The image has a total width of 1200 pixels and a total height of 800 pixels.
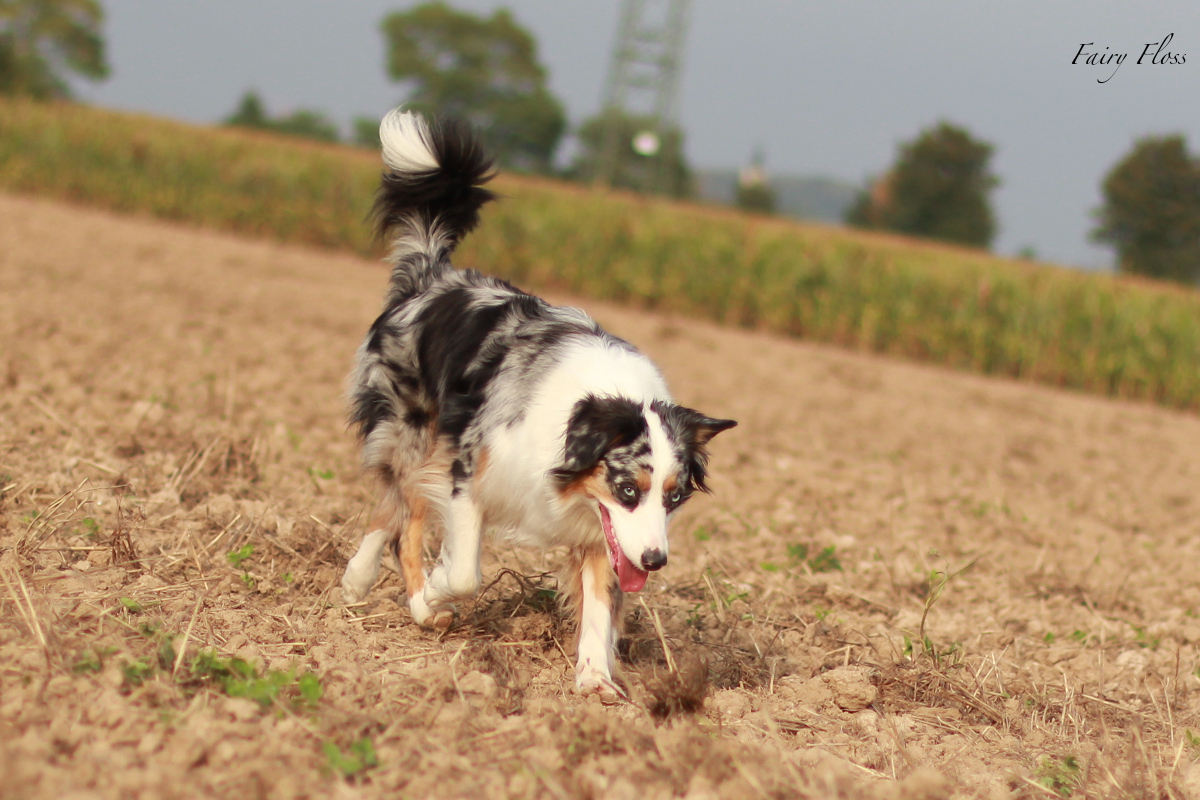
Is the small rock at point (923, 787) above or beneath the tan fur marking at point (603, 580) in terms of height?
beneath

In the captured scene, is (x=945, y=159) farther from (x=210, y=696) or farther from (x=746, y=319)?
(x=210, y=696)

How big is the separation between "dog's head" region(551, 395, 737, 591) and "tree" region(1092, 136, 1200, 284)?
1309 inches

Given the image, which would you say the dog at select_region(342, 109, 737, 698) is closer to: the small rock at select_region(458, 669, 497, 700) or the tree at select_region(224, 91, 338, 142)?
the small rock at select_region(458, 669, 497, 700)

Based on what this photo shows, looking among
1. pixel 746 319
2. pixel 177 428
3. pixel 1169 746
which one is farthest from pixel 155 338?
pixel 746 319

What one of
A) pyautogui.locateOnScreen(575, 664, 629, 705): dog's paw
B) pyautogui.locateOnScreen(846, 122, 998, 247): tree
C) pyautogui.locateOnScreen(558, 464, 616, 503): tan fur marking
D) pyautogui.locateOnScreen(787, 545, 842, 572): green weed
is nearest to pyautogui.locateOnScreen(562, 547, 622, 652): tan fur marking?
pyautogui.locateOnScreen(575, 664, 629, 705): dog's paw

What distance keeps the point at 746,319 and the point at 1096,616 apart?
1093 cm

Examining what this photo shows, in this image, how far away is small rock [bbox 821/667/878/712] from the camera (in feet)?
12.1

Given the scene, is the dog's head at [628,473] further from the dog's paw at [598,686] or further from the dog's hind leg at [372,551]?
the dog's hind leg at [372,551]

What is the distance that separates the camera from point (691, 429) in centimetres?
353

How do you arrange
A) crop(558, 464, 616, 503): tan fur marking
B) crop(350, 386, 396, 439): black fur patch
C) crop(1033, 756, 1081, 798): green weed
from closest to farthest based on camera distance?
1. crop(1033, 756, 1081, 798): green weed
2. crop(558, 464, 616, 503): tan fur marking
3. crop(350, 386, 396, 439): black fur patch

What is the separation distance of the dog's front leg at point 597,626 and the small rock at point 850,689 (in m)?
0.80

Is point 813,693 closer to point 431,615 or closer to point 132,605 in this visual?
point 431,615

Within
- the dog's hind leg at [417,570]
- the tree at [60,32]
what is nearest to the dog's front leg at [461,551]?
the dog's hind leg at [417,570]

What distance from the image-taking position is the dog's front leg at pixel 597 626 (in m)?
3.54
